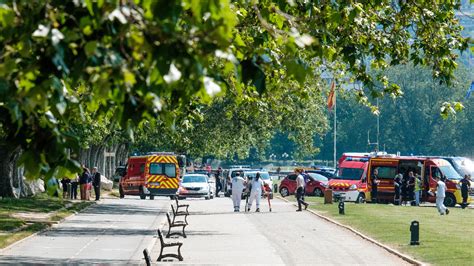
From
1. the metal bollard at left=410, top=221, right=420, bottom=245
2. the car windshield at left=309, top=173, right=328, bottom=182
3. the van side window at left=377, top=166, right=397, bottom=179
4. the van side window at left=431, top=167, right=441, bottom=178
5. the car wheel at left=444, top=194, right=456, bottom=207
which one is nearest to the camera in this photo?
the metal bollard at left=410, top=221, right=420, bottom=245

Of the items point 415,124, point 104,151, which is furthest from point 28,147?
point 415,124

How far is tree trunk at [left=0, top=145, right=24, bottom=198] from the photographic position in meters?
48.8

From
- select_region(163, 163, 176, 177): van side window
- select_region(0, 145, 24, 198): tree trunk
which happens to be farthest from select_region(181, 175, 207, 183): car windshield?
select_region(0, 145, 24, 198): tree trunk

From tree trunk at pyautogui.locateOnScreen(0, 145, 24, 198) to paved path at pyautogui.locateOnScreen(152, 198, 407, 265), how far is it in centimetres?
899

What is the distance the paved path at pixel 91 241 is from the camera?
2477cm

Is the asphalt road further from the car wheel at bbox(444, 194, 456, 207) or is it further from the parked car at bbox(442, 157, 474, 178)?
the parked car at bbox(442, 157, 474, 178)

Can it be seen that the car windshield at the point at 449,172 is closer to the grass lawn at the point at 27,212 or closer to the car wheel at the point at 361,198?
the car wheel at the point at 361,198

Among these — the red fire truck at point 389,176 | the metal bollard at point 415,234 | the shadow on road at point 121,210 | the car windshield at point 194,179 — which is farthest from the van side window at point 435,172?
the metal bollard at point 415,234

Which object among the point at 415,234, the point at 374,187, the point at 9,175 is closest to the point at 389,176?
the point at 374,187

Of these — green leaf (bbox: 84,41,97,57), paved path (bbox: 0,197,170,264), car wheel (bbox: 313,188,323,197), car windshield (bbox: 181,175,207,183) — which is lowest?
paved path (bbox: 0,197,170,264)

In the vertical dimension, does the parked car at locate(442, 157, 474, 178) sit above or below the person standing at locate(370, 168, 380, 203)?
above

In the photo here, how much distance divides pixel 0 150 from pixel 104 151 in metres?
33.1

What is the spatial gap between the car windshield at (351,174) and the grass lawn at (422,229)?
29.6 ft

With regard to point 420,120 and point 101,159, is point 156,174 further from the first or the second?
point 420,120
